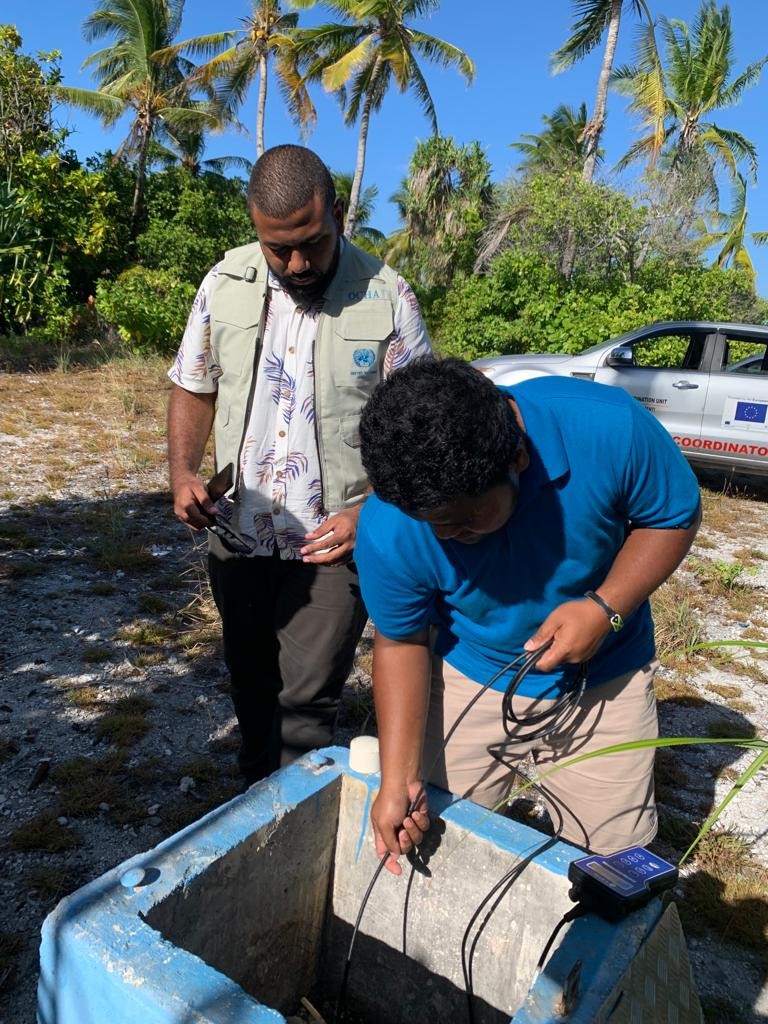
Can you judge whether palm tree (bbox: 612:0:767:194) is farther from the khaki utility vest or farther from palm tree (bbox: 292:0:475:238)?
the khaki utility vest

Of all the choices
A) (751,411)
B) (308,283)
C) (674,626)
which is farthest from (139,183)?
(308,283)

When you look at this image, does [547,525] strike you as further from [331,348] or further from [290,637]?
[290,637]

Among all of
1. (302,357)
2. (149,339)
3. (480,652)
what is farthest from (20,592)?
(149,339)

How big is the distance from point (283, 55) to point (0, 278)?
12.8 metres

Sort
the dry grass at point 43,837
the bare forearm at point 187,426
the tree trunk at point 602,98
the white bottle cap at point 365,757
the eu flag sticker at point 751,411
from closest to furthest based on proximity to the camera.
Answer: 1. the white bottle cap at point 365,757
2. the bare forearm at point 187,426
3. the dry grass at point 43,837
4. the eu flag sticker at point 751,411
5. the tree trunk at point 602,98

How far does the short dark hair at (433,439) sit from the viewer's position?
4.37ft

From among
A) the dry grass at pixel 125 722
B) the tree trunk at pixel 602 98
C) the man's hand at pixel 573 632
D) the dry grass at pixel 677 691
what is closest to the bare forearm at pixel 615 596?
the man's hand at pixel 573 632

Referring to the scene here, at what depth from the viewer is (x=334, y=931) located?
200 centimetres

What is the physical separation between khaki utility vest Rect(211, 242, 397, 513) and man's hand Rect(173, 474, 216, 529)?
0.16 meters

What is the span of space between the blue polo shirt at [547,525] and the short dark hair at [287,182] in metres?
0.81

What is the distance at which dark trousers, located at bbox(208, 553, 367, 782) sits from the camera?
2359 mm

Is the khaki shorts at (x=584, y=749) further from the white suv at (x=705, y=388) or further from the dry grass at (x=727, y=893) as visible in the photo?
the white suv at (x=705, y=388)

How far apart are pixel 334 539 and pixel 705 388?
646cm

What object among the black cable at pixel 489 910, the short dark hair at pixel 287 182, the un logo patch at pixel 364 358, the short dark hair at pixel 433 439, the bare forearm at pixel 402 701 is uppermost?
the short dark hair at pixel 287 182
